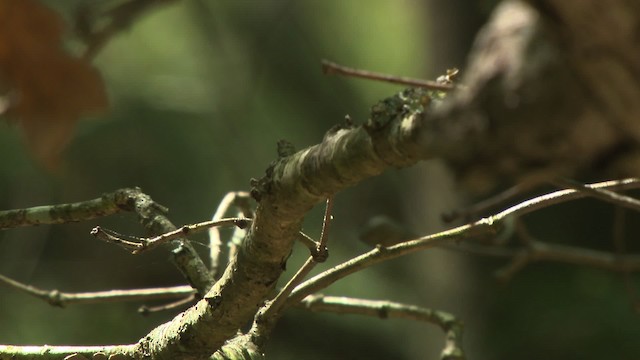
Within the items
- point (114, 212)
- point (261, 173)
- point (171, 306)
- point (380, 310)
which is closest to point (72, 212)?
point (114, 212)

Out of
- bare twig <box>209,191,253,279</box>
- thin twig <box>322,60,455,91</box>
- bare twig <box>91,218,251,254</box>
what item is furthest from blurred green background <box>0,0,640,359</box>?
thin twig <box>322,60,455,91</box>

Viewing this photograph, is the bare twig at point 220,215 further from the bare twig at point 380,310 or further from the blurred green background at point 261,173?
the blurred green background at point 261,173

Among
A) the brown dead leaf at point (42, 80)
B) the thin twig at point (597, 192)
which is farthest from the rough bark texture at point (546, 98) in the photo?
the brown dead leaf at point (42, 80)

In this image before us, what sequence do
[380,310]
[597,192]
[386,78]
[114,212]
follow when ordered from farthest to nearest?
[380,310]
[114,212]
[597,192]
[386,78]

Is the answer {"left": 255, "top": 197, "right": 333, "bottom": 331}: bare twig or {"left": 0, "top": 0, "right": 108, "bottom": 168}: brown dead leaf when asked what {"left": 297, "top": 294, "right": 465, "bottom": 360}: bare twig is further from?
{"left": 0, "top": 0, "right": 108, "bottom": 168}: brown dead leaf

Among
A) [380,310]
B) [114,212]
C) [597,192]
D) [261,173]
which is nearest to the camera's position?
[597,192]

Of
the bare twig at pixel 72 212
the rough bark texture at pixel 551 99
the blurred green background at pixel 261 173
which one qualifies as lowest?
the rough bark texture at pixel 551 99

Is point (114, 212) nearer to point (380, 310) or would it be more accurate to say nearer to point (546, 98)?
point (380, 310)

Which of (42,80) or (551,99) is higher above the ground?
(42,80)

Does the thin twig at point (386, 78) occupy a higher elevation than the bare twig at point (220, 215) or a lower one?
lower
